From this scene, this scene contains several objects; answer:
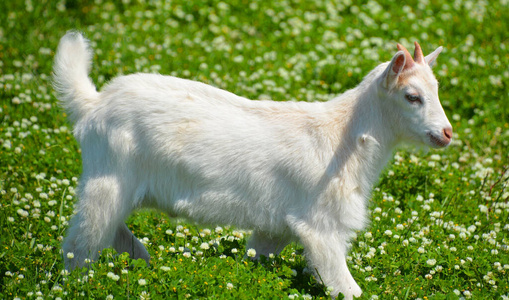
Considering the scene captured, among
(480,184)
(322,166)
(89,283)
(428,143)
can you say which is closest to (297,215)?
(322,166)

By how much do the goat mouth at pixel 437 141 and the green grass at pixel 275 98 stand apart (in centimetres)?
101

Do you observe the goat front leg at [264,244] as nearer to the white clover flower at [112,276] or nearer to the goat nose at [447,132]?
the white clover flower at [112,276]

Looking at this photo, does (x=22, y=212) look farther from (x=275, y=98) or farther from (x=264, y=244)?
(x=275, y=98)

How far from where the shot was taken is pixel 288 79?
870cm

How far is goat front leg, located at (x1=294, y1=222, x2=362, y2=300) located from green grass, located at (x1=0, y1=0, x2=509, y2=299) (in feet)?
0.34

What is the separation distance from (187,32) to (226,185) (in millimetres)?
5699

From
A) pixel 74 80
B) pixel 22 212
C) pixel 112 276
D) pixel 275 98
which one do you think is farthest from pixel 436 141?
pixel 275 98

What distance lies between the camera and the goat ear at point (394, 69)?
14.4 feet

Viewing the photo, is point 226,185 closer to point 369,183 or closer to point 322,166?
point 322,166

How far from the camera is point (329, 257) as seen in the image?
180 inches

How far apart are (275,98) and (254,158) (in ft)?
12.1

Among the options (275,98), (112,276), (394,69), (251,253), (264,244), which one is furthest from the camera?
(275,98)

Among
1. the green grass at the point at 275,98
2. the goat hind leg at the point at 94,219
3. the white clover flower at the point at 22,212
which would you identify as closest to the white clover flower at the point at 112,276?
the green grass at the point at 275,98

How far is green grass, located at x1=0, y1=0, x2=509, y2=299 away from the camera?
4723 millimetres
